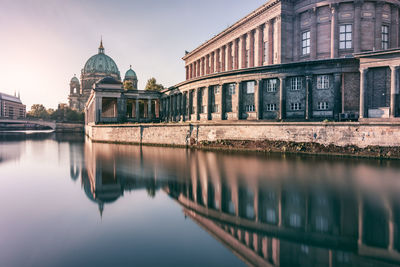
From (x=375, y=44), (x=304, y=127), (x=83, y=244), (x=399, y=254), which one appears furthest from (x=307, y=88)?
(x=83, y=244)

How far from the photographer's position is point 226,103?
3756 cm

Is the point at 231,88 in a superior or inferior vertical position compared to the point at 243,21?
inferior

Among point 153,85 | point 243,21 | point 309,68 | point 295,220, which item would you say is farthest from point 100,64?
point 295,220

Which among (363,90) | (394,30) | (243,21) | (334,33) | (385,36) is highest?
(243,21)

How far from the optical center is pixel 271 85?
1297 inches

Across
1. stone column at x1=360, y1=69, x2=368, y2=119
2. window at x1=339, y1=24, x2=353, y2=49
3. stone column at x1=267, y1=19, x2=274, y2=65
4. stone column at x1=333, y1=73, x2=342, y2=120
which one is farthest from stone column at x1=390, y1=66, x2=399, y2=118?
stone column at x1=267, y1=19, x2=274, y2=65

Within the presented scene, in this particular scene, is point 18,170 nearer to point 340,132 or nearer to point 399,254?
point 399,254

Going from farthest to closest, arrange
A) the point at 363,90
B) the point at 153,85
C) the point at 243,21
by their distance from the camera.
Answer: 1. the point at 153,85
2. the point at 243,21
3. the point at 363,90

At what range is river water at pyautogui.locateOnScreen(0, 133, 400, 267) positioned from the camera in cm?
716

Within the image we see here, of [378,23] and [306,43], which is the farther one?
[306,43]

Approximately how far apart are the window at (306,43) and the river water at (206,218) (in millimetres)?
24557

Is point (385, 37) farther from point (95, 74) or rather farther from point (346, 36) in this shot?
point (95, 74)

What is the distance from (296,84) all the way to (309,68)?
239 cm

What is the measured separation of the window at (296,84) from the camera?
31013 mm
